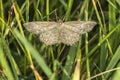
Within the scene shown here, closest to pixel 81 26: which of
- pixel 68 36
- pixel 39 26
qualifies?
pixel 68 36

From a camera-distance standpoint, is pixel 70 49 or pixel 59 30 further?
pixel 59 30

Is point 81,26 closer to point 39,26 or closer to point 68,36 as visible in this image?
point 68,36

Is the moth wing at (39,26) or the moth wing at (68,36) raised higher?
the moth wing at (39,26)

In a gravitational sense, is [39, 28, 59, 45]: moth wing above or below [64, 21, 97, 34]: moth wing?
below

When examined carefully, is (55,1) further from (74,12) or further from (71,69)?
(71,69)
